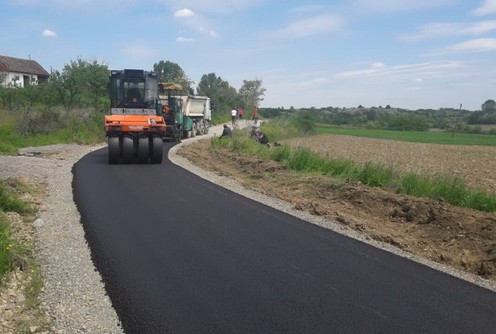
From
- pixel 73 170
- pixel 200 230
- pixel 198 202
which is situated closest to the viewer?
pixel 200 230

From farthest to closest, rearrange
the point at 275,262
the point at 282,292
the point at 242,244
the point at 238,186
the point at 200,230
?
the point at 238,186
the point at 200,230
the point at 242,244
the point at 275,262
the point at 282,292

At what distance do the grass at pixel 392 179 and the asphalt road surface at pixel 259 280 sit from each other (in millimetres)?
4255

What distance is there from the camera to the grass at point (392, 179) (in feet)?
34.1

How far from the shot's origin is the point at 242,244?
705 cm

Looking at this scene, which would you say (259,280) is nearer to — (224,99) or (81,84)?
(81,84)

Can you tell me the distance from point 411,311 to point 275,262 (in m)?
1.96

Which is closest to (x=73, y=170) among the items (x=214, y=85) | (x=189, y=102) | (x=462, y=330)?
(x=462, y=330)

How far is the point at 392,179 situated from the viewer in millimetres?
12492

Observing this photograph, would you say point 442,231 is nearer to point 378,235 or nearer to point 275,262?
point 378,235

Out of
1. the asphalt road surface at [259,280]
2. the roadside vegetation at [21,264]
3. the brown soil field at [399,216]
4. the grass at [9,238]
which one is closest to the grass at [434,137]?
the brown soil field at [399,216]

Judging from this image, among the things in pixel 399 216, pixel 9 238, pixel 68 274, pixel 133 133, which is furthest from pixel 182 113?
pixel 68 274

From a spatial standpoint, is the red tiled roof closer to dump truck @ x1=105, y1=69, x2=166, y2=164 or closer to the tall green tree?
the tall green tree

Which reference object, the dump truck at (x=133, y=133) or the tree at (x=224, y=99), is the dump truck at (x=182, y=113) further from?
the tree at (x=224, y=99)

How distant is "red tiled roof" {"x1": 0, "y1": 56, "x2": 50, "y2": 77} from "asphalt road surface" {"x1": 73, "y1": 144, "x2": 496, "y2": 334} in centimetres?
6012
